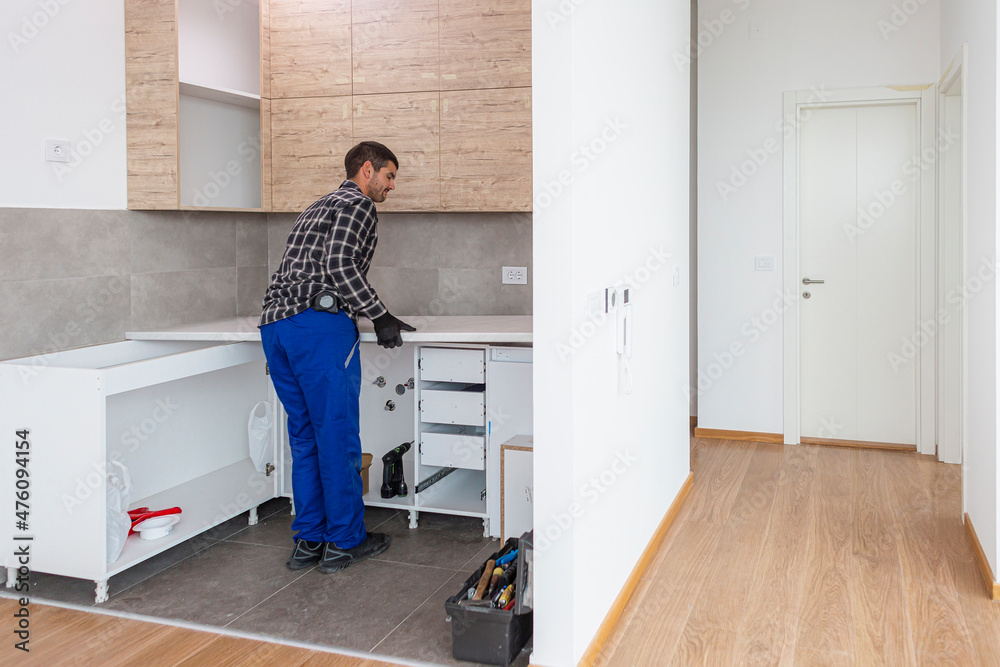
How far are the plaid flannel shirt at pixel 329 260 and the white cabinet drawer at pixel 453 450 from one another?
70cm

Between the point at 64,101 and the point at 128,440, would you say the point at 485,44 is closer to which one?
the point at 64,101

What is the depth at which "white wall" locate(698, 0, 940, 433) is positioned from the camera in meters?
4.76

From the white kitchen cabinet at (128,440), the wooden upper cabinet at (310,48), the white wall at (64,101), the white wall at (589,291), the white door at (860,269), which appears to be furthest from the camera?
the white door at (860,269)

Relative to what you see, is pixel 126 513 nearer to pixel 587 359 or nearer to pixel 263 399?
pixel 263 399

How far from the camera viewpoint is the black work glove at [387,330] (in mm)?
3172

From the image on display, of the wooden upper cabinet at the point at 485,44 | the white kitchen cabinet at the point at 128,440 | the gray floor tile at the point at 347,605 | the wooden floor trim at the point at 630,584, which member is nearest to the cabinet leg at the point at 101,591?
the white kitchen cabinet at the point at 128,440

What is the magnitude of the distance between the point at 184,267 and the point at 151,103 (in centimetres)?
74

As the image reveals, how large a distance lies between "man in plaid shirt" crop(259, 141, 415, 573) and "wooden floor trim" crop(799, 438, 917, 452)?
296cm

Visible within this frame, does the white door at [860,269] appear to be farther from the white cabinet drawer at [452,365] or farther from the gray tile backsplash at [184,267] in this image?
the white cabinet drawer at [452,365]

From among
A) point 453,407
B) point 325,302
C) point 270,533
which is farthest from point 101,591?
point 453,407

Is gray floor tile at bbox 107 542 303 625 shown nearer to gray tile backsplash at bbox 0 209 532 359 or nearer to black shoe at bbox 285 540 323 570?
black shoe at bbox 285 540 323 570

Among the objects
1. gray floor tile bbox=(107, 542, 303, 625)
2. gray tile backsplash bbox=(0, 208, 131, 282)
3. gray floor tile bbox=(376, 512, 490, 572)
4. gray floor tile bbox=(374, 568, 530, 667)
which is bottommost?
gray floor tile bbox=(374, 568, 530, 667)

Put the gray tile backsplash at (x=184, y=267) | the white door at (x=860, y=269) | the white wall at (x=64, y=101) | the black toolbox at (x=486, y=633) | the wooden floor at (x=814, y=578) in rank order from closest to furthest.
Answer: the black toolbox at (x=486, y=633), the wooden floor at (x=814, y=578), the white wall at (x=64, y=101), the gray tile backsplash at (x=184, y=267), the white door at (x=860, y=269)

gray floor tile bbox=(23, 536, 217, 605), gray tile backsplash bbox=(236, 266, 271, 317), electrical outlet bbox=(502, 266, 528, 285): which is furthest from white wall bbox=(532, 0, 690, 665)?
gray tile backsplash bbox=(236, 266, 271, 317)
